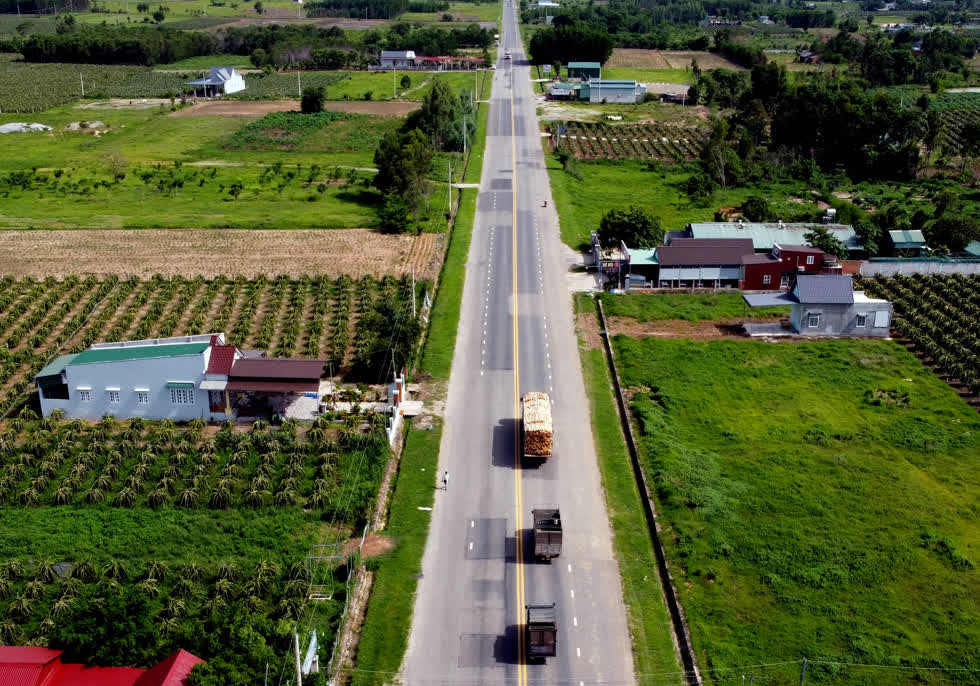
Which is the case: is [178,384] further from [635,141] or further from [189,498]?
[635,141]

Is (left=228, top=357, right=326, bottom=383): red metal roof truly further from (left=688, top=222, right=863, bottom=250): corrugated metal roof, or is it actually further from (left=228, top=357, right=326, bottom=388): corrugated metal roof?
(left=688, top=222, right=863, bottom=250): corrugated metal roof

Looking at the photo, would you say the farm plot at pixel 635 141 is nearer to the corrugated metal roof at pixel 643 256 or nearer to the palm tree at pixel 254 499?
the corrugated metal roof at pixel 643 256

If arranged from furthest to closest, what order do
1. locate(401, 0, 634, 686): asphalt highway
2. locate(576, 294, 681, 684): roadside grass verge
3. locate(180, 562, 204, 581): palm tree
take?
locate(180, 562, 204, 581): palm tree, locate(576, 294, 681, 684): roadside grass verge, locate(401, 0, 634, 686): asphalt highway

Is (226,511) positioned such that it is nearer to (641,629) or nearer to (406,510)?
(406,510)

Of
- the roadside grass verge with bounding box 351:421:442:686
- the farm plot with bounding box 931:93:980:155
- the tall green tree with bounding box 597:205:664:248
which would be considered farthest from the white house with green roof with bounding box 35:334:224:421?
the farm plot with bounding box 931:93:980:155

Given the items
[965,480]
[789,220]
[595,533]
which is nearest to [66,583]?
[595,533]

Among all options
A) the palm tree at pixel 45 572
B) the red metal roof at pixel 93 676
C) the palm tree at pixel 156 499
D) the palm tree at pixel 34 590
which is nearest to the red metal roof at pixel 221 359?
the palm tree at pixel 156 499
